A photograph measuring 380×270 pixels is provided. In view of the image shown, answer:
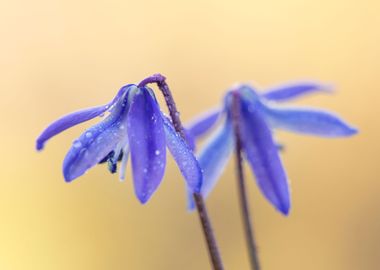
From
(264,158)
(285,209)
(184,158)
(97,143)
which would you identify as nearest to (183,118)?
(264,158)

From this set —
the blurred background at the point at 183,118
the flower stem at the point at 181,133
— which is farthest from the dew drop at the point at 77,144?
the blurred background at the point at 183,118

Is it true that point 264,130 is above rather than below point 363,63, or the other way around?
below

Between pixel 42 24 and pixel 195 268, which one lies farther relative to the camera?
pixel 42 24

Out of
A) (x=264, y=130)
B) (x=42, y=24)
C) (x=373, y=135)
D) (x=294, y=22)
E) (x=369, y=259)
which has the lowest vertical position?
(x=369, y=259)

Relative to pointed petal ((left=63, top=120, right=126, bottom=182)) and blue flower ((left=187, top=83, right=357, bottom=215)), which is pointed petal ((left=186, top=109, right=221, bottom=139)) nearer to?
blue flower ((left=187, top=83, right=357, bottom=215))

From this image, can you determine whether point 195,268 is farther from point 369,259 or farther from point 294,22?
point 294,22

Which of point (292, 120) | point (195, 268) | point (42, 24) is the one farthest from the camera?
point (42, 24)

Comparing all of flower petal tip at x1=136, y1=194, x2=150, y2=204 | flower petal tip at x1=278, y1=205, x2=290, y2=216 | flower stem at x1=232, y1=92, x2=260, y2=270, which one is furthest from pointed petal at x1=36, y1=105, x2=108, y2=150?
flower petal tip at x1=278, y1=205, x2=290, y2=216

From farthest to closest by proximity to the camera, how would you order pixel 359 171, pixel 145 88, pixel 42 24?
1. pixel 42 24
2. pixel 359 171
3. pixel 145 88

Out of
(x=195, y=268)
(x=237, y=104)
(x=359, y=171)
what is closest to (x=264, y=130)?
(x=237, y=104)
